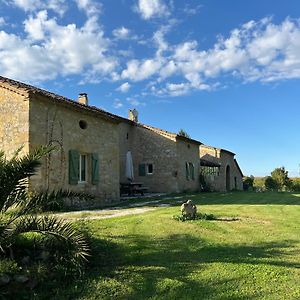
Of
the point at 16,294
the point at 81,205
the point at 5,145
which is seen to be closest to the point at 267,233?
the point at 16,294

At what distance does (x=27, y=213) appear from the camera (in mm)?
6266

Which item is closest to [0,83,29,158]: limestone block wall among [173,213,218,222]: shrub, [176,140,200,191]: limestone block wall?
[173,213,218,222]: shrub

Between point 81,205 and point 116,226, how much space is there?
21.8ft

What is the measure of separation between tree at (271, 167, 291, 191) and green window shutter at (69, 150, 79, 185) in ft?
84.2

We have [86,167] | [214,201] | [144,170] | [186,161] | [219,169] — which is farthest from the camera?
[219,169]

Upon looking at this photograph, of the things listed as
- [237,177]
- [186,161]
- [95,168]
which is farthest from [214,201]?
[237,177]

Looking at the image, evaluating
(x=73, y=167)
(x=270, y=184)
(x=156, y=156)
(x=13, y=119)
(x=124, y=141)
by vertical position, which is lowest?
(x=270, y=184)

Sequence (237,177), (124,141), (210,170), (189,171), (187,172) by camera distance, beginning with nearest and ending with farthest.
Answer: (124,141), (187,172), (189,171), (210,170), (237,177)

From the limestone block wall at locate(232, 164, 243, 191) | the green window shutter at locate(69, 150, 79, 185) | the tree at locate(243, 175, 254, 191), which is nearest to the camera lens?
the green window shutter at locate(69, 150, 79, 185)

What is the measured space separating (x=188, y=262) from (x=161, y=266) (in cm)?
51

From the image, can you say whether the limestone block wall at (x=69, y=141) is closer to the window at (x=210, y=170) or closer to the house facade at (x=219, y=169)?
the window at (x=210, y=170)

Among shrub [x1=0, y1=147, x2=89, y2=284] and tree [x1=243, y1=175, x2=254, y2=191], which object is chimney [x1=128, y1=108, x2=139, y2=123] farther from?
shrub [x1=0, y1=147, x2=89, y2=284]

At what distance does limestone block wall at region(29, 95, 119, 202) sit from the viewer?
1414 centimetres

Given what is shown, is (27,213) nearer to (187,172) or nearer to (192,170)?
(187,172)
